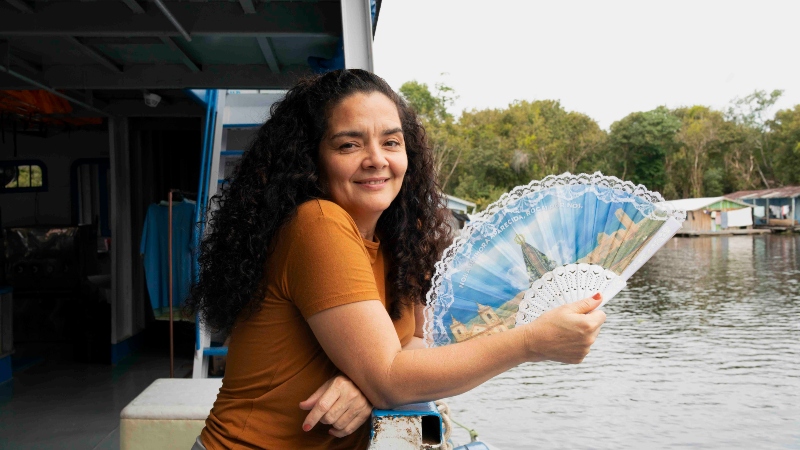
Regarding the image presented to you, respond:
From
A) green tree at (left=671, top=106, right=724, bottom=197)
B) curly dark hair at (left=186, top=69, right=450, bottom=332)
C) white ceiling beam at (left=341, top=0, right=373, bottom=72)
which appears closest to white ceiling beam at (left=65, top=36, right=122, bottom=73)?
white ceiling beam at (left=341, top=0, right=373, bottom=72)

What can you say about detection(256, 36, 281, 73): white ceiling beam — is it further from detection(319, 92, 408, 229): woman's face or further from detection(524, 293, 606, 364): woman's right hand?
detection(524, 293, 606, 364): woman's right hand

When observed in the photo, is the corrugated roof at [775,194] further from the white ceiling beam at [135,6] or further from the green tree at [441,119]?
the white ceiling beam at [135,6]

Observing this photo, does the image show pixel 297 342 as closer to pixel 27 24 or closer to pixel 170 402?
pixel 170 402

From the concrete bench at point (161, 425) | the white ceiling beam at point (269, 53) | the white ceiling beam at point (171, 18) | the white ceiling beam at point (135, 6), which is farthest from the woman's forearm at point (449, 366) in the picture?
the white ceiling beam at point (269, 53)

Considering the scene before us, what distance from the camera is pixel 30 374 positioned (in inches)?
247

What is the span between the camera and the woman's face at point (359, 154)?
4.55 feet

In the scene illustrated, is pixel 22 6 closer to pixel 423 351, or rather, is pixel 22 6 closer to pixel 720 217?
pixel 423 351

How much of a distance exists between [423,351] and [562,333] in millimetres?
228

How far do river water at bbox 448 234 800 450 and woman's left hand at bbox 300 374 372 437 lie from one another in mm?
7223

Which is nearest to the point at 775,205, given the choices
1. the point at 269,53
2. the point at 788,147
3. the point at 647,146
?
the point at 788,147

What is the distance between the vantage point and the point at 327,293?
1210mm

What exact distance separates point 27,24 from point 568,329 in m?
3.07

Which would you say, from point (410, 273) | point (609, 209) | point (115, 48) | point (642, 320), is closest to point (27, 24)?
point (115, 48)

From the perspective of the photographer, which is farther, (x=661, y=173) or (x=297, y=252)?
(x=661, y=173)
